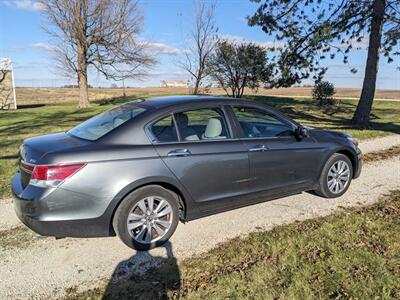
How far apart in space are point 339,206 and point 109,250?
3.24 metres

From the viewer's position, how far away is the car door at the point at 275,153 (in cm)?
450

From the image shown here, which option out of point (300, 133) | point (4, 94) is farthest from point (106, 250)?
point (4, 94)

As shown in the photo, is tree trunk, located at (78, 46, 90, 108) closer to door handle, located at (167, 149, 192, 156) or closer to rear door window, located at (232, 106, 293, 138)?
rear door window, located at (232, 106, 293, 138)

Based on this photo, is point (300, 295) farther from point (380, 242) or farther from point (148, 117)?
point (148, 117)

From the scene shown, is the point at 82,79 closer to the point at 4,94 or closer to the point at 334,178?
the point at 4,94

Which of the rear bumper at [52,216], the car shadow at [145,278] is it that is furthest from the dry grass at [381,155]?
the rear bumper at [52,216]

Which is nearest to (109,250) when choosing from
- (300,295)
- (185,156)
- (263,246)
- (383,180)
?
(185,156)

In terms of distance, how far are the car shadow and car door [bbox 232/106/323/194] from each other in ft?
4.94

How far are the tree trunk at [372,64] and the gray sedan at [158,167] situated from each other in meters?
11.0

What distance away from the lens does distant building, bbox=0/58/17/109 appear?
29272 mm

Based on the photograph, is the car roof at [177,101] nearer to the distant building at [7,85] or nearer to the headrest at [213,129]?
the headrest at [213,129]

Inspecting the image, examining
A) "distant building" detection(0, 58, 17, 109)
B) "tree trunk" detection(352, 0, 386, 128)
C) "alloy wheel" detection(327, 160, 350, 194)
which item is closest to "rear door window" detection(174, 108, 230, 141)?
"alloy wheel" detection(327, 160, 350, 194)

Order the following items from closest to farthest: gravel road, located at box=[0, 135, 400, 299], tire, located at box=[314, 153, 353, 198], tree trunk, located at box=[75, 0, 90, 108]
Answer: gravel road, located at box=[0, 135, 400, 299] → tire, located at box=[314, 153, 353, 198] → tree trunk, located at box=[75, 0, 90, 108]

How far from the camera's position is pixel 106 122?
417 cm
